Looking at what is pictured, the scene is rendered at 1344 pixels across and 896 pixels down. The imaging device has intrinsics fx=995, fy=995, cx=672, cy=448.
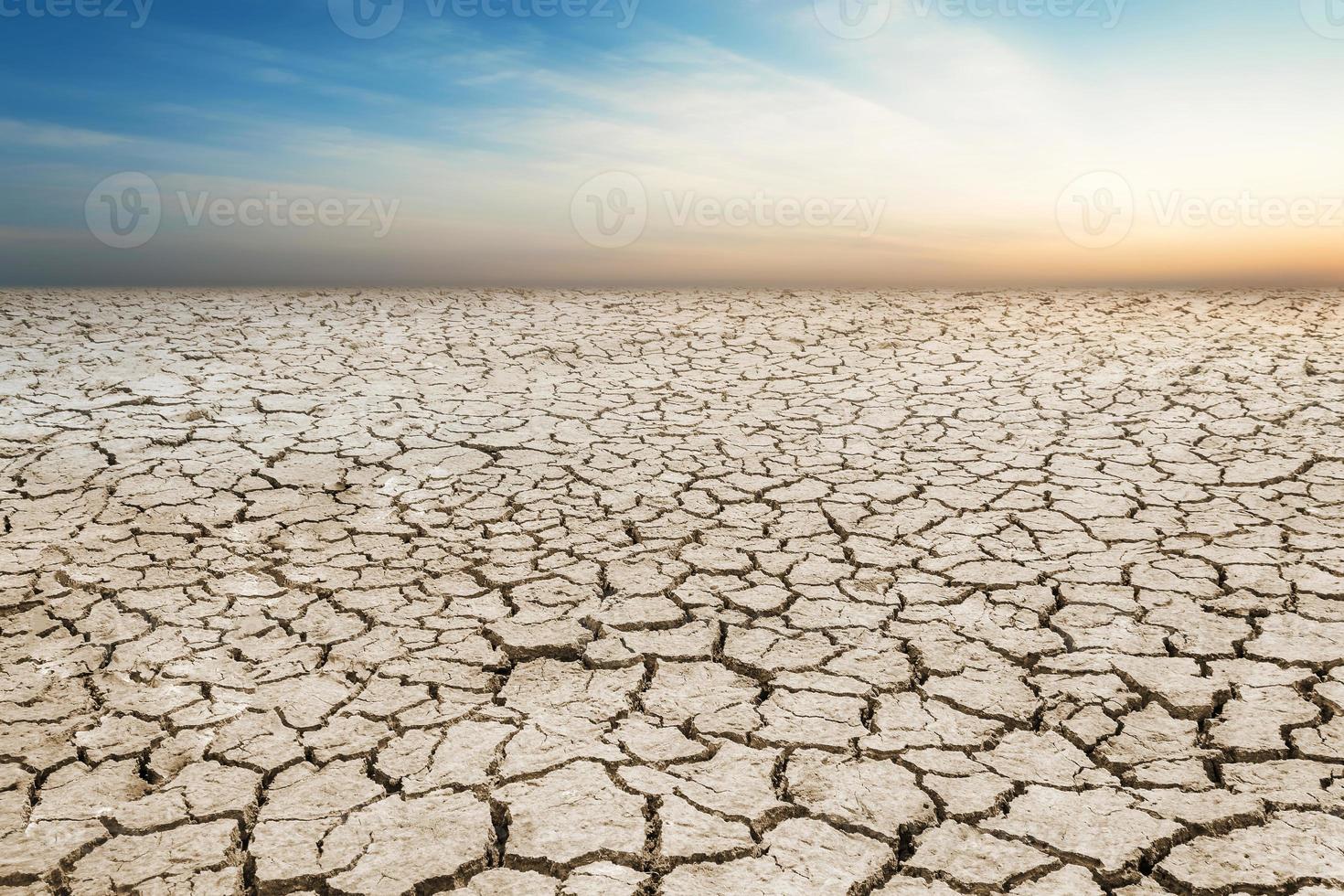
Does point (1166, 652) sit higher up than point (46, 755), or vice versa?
point (1166, 652)

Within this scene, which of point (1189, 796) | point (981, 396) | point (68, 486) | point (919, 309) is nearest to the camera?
point (1189, 796)

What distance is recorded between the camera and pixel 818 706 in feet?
7.52

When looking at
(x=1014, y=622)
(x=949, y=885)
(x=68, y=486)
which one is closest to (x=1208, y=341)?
(x=1014, y=622)

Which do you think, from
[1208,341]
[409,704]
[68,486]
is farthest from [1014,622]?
[1208,341]

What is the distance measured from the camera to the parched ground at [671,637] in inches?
71.9

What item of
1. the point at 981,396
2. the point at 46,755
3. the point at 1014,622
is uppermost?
the point at 981,396

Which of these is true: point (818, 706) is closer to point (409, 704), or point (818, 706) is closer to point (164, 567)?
point (409, 704)

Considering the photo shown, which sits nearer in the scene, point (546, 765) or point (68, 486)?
point (546, 765)

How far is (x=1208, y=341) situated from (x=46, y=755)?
6.87 meters

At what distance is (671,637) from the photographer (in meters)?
2.64

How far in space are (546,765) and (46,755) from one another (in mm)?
1075

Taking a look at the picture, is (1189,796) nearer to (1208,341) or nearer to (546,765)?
(546,765)

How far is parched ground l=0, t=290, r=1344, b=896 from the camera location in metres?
1.83

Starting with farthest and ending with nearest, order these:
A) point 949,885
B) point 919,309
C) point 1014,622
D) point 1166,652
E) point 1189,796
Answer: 1. point 919,309
2. point 1014,622
3. point 1166,652
4. point 1189,796
5. point 949,885
